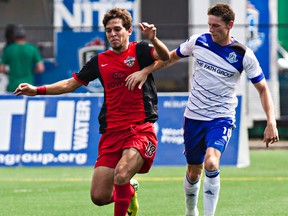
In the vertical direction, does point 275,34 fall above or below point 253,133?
above

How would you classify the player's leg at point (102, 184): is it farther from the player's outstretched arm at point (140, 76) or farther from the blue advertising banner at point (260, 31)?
the blue advertising banner at point (260, 31)

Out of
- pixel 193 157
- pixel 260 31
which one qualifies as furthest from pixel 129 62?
pixel 260 31

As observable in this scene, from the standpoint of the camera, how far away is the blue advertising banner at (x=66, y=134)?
706 inches

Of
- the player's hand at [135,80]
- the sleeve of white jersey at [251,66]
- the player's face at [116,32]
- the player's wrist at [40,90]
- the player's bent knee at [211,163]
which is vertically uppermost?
the player's face at [116,32]

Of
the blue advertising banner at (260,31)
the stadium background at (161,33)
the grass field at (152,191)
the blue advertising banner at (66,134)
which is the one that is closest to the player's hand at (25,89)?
the grass field at (152,191)

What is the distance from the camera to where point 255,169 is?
57.5 ft

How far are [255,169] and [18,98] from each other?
4168mm

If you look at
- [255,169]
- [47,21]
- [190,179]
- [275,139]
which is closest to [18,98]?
[255,169]

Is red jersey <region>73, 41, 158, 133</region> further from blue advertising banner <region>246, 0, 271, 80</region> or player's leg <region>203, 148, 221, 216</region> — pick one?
blue advertising banner <region>246, 0, 271, 80</region>

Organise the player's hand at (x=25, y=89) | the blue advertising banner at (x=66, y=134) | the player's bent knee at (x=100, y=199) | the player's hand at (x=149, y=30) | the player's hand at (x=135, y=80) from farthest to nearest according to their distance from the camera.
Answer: the blue advertising banner at (x=66, y=134) < the player's hand at (x=25, y=89) < the player's bent knee at (x=100, y=199) < the player's hand at (x=135, y=80) < the player's hand at (x=149, y=30)

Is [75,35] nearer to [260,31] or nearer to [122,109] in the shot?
[260,31]

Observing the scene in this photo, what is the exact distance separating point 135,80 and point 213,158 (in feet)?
3.54

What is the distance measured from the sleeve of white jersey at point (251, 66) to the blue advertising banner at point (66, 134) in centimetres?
708

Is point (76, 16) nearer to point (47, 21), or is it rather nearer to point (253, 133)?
point (47, 21)
